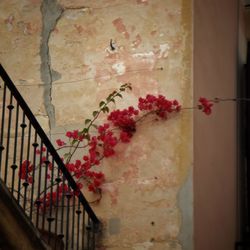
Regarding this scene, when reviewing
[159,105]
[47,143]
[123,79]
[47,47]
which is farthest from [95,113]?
[47,47]

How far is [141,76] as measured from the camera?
591 cm

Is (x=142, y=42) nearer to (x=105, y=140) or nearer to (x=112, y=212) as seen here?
(x=105, y=140)

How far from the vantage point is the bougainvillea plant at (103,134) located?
18.6ft

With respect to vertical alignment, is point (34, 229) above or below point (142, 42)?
below

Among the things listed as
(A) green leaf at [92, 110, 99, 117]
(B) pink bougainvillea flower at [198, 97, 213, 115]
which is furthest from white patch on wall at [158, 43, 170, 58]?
(A) green leaf at [92, 110, 99, 117]

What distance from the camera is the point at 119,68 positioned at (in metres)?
6.04

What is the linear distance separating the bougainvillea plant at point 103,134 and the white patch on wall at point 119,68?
→ 0.18m

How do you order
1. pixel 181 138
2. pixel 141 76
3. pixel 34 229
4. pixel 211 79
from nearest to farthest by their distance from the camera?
1. pixel 34 229
2. pixel 181 138
3. pixel 141 76
4. pixel 211 79

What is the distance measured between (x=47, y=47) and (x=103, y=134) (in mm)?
1305

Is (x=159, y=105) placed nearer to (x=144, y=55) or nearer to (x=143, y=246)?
(x=144, y=55)

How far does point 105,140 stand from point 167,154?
65 centimetres

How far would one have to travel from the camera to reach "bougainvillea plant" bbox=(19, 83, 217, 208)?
5684 millimetres

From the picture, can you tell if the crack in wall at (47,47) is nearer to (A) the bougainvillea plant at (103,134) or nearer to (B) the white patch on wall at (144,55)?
(A) the bougainvillea plant at (103,134)

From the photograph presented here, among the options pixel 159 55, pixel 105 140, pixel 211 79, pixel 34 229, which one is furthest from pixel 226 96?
pixel 34 229
